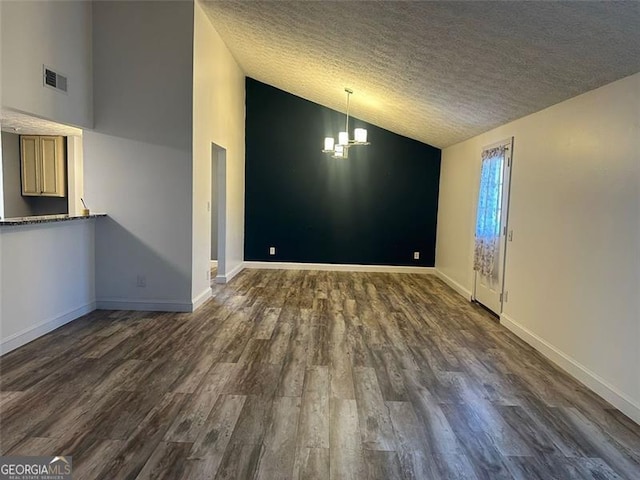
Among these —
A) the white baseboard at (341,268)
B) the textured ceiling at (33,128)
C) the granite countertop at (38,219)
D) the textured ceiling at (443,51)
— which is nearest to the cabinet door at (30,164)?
the textured ceiling at (33,128)

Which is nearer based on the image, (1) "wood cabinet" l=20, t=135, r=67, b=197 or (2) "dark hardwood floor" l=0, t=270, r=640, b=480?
(2) "dark hardwood floor" l=0, t=270, r=640, b=480

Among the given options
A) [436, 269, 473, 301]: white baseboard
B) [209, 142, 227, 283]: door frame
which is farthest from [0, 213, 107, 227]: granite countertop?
[436, 269, 473, 301]: white baseboard

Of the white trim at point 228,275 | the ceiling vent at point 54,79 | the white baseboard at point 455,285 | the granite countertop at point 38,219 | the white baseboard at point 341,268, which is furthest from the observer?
the white baseboard at point 341,268

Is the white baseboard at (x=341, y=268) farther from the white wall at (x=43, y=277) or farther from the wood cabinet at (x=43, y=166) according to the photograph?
the white wall at (x=43, y=277)

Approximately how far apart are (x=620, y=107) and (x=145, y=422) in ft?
12.0

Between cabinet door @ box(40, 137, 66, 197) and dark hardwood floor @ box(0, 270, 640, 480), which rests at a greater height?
cabinet door @ box(40, 137, 66, 197)

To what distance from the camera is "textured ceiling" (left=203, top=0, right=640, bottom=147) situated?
8.22 ft

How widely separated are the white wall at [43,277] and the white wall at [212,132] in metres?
1.14

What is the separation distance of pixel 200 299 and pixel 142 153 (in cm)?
177

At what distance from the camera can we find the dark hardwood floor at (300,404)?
6.91 ft

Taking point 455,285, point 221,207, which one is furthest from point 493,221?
point 221,207

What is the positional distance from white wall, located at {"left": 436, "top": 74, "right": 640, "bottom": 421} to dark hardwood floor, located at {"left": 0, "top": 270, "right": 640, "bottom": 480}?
9.7 inches

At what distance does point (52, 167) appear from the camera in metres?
6.02

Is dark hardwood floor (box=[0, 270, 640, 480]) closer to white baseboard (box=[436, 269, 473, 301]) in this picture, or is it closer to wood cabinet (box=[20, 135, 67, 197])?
white baseboard (box=[436, 269, 473, 301])
